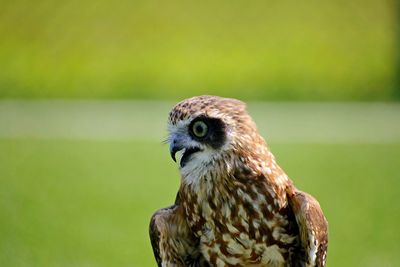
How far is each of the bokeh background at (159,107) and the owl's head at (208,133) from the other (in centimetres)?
358

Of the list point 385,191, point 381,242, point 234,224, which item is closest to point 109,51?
point 385,191

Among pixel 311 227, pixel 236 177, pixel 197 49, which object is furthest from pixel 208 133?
pixel 197 49

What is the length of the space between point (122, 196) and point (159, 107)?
568cm

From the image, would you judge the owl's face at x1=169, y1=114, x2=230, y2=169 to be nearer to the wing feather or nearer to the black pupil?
the black pupil

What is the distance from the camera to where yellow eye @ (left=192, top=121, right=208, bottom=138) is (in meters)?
4.93

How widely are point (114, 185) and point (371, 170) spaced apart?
3.87 meters

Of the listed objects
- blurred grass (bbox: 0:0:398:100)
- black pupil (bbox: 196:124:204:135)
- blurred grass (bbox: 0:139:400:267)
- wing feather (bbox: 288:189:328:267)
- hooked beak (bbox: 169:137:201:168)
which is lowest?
wing feather (bbox: 288:189:328:267)

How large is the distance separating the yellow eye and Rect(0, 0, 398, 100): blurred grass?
14.4 meters

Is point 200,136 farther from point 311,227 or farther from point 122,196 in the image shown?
point 122,196

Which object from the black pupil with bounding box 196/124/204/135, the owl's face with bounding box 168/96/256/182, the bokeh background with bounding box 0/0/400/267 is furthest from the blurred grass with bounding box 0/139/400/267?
the black pupil with bounding box 196/124/204/135

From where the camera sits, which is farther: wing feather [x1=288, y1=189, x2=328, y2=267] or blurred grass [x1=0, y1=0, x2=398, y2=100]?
blurred grass [x1=0, y1=0, x2=398, y2=100]

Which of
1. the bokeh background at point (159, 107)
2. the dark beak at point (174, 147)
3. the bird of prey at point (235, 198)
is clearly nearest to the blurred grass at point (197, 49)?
the bokeh background at point (159, 107)

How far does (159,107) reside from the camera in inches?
719

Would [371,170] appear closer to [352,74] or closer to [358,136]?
[358,136]
